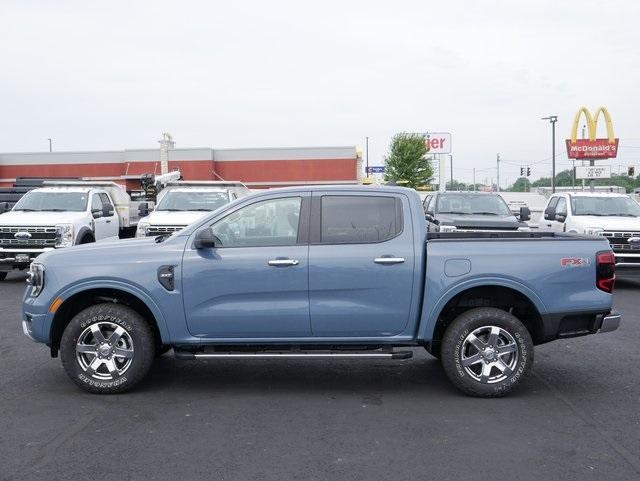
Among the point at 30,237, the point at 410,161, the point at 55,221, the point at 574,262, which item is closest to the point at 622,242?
the point at 574,262

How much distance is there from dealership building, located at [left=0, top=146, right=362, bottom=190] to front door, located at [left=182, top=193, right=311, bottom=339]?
3634 centimetres

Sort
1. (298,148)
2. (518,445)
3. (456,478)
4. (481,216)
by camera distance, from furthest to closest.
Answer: (298,148)
(481,216)
(518,445)
(456,478)

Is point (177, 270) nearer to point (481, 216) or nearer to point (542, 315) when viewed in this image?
point (542, 315)

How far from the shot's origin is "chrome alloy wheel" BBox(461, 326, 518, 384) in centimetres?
610

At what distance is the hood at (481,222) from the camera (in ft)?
46.5

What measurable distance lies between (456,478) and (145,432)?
2318 millimetres

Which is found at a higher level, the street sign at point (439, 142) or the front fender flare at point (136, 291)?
the street sign at point (439, 142)

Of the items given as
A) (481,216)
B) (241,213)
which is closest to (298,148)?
(481,216)

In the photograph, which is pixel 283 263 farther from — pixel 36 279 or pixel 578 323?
pixel 578 323

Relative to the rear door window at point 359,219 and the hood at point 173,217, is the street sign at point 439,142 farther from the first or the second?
the rear door window at point 359,219

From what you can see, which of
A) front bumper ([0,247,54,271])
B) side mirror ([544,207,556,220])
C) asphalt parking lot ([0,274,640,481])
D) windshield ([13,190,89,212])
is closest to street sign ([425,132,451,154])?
side mirror ([544,207,556,220])

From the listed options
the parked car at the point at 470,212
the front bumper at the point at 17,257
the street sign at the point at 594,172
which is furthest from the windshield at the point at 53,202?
the street sign at the point at 594,172

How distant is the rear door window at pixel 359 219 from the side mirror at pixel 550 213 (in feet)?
33.5

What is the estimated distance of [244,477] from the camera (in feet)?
14.6
